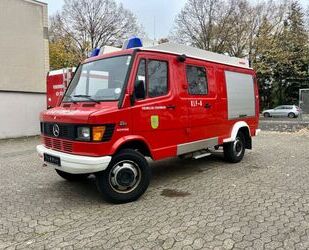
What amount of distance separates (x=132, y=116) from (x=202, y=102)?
2.08m

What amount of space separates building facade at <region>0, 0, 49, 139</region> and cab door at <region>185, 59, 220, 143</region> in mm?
11823

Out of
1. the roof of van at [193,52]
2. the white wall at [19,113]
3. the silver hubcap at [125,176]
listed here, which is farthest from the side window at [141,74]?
the white wall at [19,113]

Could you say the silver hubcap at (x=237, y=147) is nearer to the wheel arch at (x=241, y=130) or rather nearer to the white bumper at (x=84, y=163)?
the wheel arch at (x=241, y=130)

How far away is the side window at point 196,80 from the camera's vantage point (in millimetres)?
6875

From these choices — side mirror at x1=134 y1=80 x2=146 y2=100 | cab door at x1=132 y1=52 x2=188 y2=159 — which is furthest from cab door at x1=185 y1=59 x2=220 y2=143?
side mirror at x1=134 y1=80 x2=146 y2=100

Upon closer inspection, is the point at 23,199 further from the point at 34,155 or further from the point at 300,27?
the point at 300,27

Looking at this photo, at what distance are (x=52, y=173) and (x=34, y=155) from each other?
3334mm

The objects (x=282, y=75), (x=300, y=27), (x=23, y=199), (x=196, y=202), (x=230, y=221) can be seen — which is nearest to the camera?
(x=230, y=221)

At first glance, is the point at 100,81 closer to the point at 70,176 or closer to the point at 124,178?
the point at 124,178

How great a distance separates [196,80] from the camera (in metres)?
7.09

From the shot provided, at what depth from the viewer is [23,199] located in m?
5.96

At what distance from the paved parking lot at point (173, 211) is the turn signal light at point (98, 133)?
1.10 metres

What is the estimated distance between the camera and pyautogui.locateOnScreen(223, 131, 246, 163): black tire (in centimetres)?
839

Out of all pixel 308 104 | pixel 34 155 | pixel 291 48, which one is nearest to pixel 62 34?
pixel 291 48
